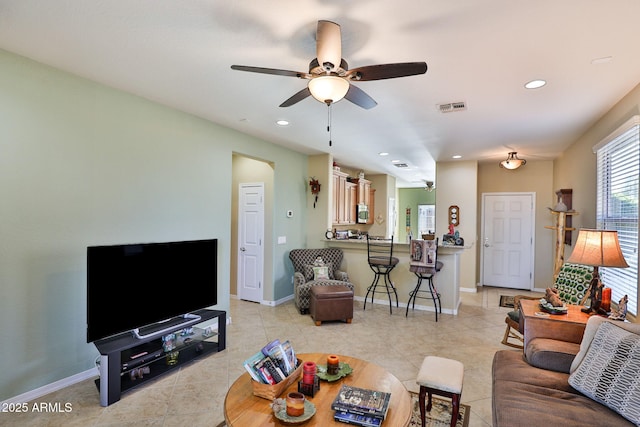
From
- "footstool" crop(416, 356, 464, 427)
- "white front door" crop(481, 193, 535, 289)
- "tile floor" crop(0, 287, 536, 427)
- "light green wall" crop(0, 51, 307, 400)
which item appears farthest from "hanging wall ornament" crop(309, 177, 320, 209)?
"footstool" crop(416, 356, 464, 427)

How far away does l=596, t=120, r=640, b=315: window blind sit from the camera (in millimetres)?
2885

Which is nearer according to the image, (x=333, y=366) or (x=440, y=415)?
(x=333, y=366)

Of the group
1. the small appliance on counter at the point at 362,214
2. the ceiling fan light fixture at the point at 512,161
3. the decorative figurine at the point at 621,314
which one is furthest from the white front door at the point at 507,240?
the decorative figurine at the point at 621,314

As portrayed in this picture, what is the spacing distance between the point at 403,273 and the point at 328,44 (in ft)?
13.7

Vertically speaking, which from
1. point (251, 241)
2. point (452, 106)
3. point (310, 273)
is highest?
point (452, 106)

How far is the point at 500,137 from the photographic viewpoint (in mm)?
4672

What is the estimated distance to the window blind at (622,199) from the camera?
288 centimetres

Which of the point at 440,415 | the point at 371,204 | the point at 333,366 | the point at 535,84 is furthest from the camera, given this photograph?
the point at 371,204

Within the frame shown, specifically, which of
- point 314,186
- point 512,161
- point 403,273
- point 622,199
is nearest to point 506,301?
point 403,273

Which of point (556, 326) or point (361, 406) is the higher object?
point (556, 326)

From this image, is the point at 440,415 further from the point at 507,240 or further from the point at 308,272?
the point at 507,240

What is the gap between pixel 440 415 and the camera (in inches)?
95.0

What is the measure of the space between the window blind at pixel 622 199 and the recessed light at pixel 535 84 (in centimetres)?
79

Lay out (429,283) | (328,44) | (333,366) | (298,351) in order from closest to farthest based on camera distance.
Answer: (328,44) → (333,366) → (298,351) → (429,283)
